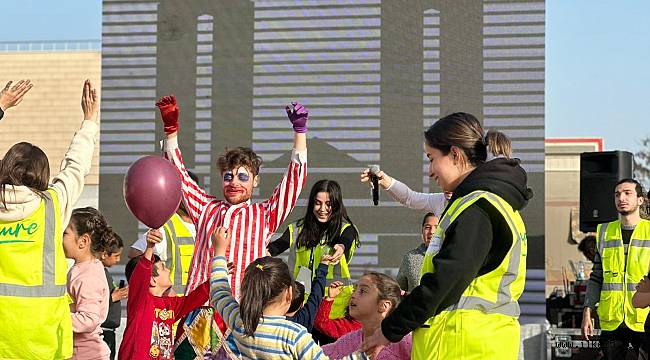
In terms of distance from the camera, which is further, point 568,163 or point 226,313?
point 568,163

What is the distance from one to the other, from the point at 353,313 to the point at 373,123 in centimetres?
473

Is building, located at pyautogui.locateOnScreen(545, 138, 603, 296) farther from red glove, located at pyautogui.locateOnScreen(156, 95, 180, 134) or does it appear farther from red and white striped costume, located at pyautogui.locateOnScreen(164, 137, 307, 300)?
red glove, located at pyautogui.locateOnScreen(156, 95, 180, 134)

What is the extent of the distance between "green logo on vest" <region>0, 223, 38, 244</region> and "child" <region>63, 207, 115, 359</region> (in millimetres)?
504

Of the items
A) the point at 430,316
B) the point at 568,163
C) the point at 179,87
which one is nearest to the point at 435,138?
the point at 430,316

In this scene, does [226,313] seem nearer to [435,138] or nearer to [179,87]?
[435,138]

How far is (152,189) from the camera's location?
13.0 ft

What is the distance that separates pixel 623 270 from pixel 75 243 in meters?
3.69

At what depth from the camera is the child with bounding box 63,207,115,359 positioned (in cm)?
412

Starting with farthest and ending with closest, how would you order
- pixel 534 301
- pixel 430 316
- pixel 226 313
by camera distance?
pixel 534 301 < pixel 226 313 < pixel 430 316

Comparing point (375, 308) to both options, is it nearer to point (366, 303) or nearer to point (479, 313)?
point (366, 303)

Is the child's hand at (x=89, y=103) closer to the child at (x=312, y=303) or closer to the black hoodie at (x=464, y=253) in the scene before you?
the child at (x=312, y=303)

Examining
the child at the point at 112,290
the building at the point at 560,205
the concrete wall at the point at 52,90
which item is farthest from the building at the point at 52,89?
the child at the point at 112,290

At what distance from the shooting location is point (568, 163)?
89.2 ft

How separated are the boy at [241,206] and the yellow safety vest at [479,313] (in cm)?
141
